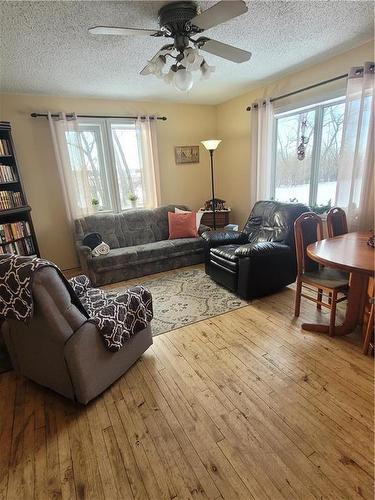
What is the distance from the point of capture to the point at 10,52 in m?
2.30

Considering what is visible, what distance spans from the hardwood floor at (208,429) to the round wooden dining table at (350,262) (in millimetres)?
158

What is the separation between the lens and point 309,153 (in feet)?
11.4

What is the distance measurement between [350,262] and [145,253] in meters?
2.51

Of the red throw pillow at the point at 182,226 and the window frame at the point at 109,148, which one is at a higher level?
the window frame at the point at 109,148

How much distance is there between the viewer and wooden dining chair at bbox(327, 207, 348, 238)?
8.51ft

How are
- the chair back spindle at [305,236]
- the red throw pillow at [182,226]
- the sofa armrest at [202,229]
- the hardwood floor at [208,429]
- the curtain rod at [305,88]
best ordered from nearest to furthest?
the hardwood floor at [208,429], the chair back spindle at [305,236], the curtain rod at [305,88], the red throw pillow at [182,226], the sofa armrest at [202,229]

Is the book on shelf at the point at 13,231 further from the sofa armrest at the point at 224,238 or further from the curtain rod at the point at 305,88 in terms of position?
the curtain rod at the point at 305,88

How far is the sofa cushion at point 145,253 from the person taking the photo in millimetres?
3467

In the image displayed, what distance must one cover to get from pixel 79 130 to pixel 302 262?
3.52 m

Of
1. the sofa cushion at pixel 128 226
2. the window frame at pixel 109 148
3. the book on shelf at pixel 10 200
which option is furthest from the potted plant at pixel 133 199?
the book on shelf at pixel 10 200

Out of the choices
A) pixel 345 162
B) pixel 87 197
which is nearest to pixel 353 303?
pixel 345 162

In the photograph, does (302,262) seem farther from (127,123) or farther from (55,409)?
(127,123)

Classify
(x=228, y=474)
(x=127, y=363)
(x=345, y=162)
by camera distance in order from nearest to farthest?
(x=228, y=474) → (x=127, y=363) → (x=345, y=162)

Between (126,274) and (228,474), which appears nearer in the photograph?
(228,474)
